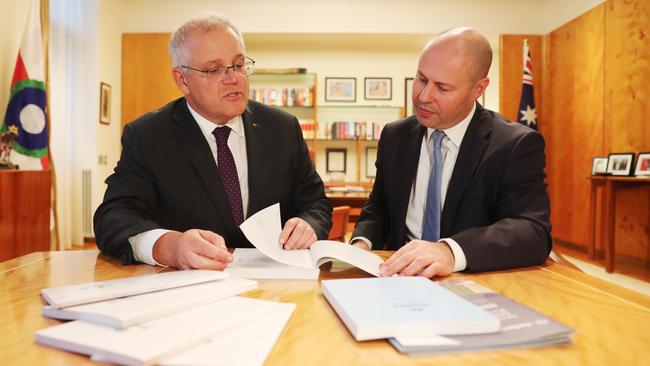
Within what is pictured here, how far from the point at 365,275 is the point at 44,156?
419cm

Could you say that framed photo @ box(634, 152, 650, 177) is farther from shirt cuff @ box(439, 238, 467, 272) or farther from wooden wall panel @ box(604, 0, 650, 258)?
shirt cuff @ box(439, 238, 467, 272)

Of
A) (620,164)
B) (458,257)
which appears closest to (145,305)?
(458,257)

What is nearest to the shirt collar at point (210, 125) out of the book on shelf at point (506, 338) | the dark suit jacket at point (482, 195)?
the dark suit jacket at point (482, 195)

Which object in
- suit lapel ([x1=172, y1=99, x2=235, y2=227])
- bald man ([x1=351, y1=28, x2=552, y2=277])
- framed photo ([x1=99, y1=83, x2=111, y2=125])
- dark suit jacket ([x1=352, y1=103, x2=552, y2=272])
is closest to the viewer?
dark suit jacket ([x1=352, y1=103, x2=552, y2=272])

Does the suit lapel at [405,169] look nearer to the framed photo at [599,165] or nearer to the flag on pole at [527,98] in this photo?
the framed photo at [599,165]

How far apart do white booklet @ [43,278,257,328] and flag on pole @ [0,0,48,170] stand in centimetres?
400

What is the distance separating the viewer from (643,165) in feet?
15.2

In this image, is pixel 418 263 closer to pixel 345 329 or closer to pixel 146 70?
pixel 345 329

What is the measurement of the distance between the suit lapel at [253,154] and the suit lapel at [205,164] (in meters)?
0.13

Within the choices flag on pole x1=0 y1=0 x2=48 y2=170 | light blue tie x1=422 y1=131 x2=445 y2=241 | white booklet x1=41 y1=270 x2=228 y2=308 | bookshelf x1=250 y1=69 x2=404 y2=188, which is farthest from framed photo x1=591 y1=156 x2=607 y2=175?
flag on pole x1=0 y1=0 x2=48 y2=170

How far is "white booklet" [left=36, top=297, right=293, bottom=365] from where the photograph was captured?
603mm

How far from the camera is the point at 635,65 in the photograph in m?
4.98

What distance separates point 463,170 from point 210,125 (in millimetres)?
926

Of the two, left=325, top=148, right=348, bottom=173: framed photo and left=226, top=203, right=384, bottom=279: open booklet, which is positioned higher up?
left=325, top=148, right=348, bottom=173: framed photo
